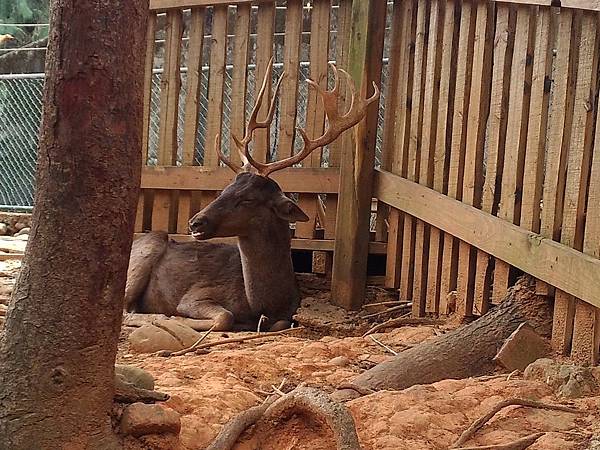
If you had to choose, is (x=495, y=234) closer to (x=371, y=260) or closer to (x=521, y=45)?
(x=521, y=45)

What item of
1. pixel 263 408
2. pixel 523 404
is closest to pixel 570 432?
pixel 523 404

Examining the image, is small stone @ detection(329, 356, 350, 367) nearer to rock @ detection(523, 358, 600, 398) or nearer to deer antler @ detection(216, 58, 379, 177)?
rock @ detection(523, 358, 600, 398)

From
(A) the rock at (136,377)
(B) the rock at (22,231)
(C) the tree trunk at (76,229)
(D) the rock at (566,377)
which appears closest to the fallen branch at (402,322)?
(D) the rock at (566,377)

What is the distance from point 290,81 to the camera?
825 centimetres

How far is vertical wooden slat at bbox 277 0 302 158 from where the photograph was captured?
8172mm

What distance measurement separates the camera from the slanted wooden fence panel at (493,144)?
489 cm

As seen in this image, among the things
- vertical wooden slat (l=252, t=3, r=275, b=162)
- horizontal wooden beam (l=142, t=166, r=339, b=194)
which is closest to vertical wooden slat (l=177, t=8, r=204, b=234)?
horizontal wooden beam (l=142, t=166, r=339, b=194)

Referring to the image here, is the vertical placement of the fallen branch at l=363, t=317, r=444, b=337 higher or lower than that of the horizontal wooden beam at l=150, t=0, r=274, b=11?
lower

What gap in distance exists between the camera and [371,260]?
7980mm

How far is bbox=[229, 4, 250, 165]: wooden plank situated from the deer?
21.0 inches

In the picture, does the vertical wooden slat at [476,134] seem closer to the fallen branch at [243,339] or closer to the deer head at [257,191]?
the deer head at [257,191]

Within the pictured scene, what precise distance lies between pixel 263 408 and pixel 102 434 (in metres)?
0.68

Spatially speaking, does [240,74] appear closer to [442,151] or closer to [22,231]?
[442,151]

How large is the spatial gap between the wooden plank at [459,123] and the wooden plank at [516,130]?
2.35ft
